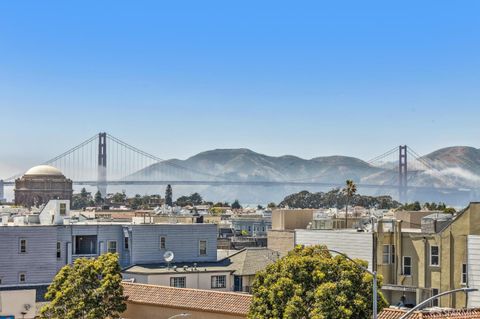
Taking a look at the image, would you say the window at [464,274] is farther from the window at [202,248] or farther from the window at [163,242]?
the window at [163,242]

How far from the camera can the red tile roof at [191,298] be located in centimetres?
5792

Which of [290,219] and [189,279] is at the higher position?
[290,219]

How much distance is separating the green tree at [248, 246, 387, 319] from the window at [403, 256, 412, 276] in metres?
23.5

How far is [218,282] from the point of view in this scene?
77.5m

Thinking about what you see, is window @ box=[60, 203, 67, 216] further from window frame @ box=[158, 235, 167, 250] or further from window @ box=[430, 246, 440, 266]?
window @ box=[430, 246, 440, 266]

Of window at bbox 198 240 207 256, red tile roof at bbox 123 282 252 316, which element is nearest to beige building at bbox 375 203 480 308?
window at bbox 198 240 207 256

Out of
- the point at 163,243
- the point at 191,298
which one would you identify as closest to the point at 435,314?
the point at 191,298

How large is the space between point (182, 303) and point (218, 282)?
1736 centimetres

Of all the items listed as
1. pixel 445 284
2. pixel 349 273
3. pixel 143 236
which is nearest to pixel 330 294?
pixel 349 273

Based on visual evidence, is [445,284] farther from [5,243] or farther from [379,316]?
[5,243]

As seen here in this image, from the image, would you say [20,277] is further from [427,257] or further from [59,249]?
[427,257]

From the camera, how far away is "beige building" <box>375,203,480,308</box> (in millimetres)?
68875

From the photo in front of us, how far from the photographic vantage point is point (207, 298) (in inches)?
2355

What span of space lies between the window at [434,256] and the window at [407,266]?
8.15 feet
